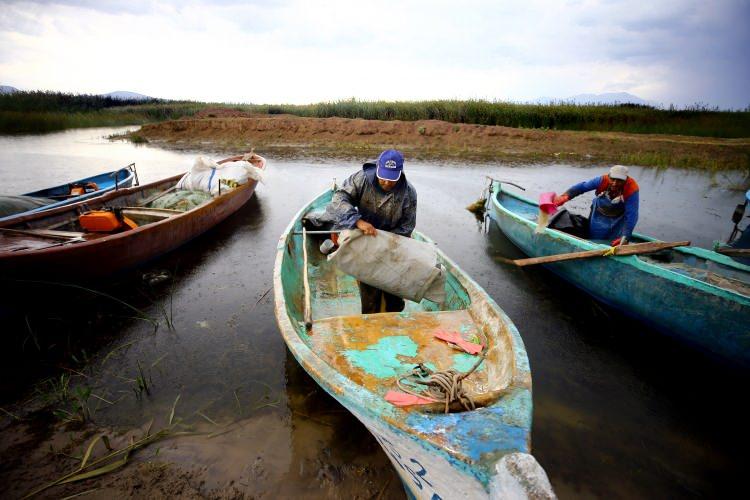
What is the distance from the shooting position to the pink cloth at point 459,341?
2803 millimetres

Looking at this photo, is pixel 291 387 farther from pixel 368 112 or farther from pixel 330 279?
pixel 368 112

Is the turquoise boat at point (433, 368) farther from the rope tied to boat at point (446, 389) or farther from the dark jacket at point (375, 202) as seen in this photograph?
the dark jacket at point (375, 202)

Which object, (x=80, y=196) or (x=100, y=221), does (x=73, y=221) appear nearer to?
(x=100, y=221)

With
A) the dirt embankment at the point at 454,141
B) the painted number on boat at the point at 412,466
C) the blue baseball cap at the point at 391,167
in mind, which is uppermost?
the dirt embankment at the point at 454,141

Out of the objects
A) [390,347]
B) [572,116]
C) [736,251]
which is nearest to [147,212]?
[390,347]

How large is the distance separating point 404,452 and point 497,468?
49 cm

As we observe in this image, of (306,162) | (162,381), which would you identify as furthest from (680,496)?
(306,162)

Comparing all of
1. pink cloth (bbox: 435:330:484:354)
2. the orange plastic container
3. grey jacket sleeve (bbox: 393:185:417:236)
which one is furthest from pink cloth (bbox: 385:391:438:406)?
the orange plastic container

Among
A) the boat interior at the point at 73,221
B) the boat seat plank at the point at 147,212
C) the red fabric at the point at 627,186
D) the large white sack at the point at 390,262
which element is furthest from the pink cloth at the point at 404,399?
the boat seat plank at the point at 147,212

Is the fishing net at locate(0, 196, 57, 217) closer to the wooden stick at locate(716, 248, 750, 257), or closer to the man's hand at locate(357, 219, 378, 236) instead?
the man's hand at locate(357, 219, 378, 236)

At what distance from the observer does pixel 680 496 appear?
8.49 ft

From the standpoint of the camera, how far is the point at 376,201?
3387 millimetres

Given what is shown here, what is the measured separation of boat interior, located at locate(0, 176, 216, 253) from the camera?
4.41m

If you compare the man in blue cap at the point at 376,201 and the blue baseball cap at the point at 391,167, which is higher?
the blue baseball cap at the point at 391,167
